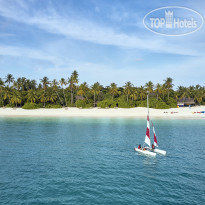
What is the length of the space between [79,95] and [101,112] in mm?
24613

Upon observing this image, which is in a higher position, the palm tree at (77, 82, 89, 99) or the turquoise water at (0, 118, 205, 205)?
the palm tree at (77, 82, 89, 99)

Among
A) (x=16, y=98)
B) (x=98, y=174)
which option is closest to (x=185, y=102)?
(x=16, y=98)

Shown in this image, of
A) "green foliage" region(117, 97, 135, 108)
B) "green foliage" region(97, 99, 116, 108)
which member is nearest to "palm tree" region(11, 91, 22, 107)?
"green foliage" region(97, 99, 116, 108)

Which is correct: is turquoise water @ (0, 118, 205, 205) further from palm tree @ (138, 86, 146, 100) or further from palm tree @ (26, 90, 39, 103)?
Result: palm tree @ (138, 86, 146, 100)

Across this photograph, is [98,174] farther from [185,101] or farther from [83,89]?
[185,101]

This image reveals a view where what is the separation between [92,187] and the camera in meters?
19.8

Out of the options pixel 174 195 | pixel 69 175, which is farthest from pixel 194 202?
pixel 69 175

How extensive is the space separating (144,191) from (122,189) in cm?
209

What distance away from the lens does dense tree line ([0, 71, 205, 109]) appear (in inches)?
4262

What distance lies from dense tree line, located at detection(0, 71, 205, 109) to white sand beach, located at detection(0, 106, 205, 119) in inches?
160

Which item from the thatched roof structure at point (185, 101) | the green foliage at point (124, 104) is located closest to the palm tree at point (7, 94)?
the green foliage at point (124, 104)

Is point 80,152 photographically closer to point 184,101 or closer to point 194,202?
point 194,202

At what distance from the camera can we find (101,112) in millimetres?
104375

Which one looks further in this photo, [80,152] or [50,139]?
[50,139]
